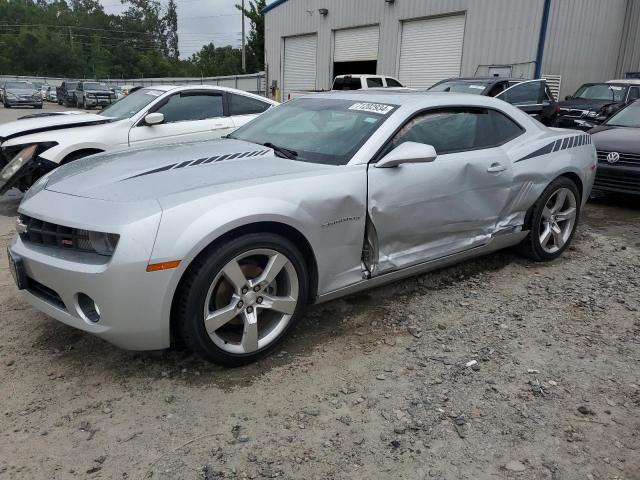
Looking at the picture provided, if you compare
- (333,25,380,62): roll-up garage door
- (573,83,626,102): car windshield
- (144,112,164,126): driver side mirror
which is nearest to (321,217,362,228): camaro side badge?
(144,112,164,126): driver side mirror

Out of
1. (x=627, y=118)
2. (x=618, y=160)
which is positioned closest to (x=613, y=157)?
(x=618, y=160)

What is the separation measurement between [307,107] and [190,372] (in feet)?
7.14

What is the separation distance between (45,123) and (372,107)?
15.4 ft

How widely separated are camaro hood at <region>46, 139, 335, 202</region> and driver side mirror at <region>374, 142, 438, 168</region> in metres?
0.35

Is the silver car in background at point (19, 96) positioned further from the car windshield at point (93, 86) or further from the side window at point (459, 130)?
the side window at point (459, 130)

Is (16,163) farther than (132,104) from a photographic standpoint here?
No

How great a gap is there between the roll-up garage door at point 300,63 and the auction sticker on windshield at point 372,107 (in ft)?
69.3

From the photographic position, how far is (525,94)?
11.7 meters

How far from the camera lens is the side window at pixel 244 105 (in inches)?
284

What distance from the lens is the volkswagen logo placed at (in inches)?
260

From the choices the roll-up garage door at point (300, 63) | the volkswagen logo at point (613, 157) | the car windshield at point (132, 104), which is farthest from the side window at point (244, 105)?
the roll-up garage door at point (300, 63)

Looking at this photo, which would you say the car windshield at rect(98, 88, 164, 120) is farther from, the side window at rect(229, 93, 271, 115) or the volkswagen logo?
the volkswagen logo

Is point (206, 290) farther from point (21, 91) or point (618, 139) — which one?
point (21, 91)

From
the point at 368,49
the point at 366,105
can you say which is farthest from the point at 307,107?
the point at 368,49
